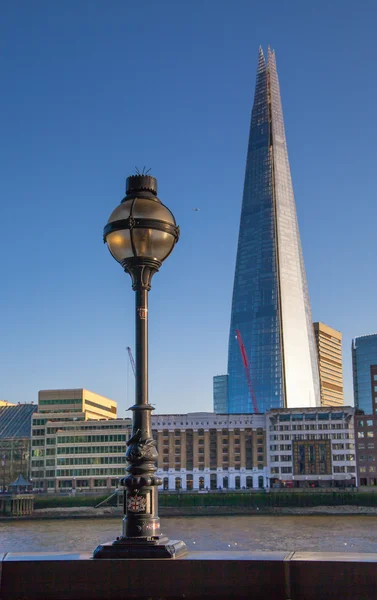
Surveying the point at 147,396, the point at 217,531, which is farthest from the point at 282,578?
the point at 217,531

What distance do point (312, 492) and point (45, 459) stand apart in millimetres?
64210

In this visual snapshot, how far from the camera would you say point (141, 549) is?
11891 mm

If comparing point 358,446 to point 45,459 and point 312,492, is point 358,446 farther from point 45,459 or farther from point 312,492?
point 45,459

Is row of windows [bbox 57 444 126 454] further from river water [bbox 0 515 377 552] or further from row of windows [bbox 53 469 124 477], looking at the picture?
river water [bbox 0 515 377 552]

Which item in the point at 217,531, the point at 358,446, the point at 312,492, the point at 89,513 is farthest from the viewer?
the point at 358,446

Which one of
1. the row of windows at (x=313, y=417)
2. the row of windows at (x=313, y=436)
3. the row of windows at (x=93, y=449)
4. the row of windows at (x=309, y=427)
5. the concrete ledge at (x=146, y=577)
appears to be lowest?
the concrete ledge at (x=146, y=577)

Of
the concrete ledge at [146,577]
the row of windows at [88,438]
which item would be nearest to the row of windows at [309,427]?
the row of windows at [88,438]

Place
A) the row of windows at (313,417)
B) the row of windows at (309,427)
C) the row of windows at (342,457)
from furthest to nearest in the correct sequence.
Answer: the row of windows at (313,417) → the row of windows at (309,427) → the row of windows at (342,457)

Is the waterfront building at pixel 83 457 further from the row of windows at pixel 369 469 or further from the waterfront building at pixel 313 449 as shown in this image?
the row of windows at pixel 369 469

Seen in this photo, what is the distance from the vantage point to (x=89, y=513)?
15925cm

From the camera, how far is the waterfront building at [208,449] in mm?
195375

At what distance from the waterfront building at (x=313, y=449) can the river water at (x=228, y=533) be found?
38311 mm

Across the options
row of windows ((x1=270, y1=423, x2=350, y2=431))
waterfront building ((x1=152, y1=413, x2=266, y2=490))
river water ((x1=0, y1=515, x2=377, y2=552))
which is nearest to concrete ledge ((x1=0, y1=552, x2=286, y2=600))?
river water ((x1=0, y1=515, x2=377, y2=552))

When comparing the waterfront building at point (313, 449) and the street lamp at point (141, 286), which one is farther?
the waterfront building at point (313, 449)
